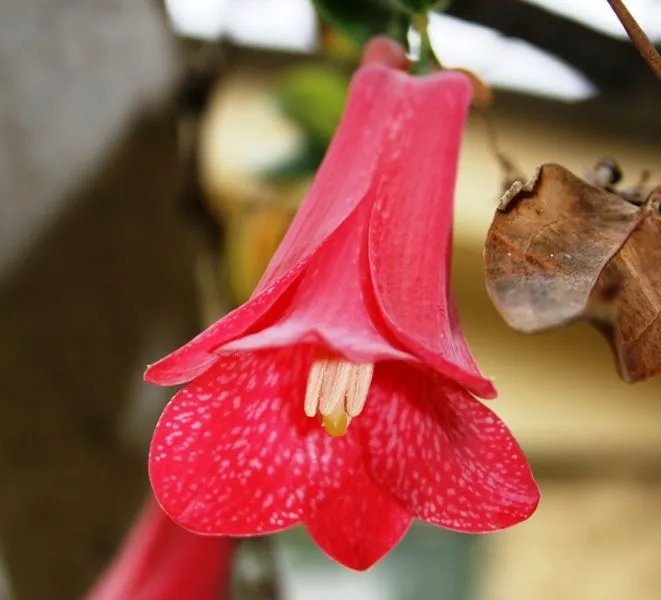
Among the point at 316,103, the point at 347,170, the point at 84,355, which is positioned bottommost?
the point at 84,355

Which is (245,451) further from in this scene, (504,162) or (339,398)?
(504,162)

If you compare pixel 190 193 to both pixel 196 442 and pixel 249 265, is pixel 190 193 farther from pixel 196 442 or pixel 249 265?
pixel 196 442

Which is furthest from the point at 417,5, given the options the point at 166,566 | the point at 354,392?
the point at 166,566

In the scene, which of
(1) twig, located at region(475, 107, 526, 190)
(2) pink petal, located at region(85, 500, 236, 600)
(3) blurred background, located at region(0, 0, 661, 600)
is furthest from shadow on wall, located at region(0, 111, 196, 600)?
(1) twig, located at region(475, 107, 526, 190)

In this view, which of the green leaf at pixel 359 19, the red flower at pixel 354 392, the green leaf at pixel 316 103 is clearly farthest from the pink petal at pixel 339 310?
the green leaf at pixel 316 103

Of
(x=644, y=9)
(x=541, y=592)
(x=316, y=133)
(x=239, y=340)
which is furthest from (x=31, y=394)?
(x=541, y=592)

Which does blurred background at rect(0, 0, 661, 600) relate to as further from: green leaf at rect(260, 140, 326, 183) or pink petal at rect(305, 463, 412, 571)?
pink petal at rect(305, 463, 412, 571)
